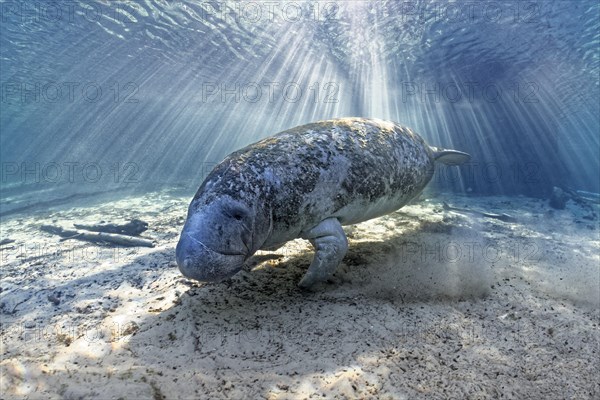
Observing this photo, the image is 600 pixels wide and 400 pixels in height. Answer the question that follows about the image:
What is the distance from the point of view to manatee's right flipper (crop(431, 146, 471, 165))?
6213 mm

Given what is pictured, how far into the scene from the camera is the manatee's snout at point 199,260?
2656 millimetres

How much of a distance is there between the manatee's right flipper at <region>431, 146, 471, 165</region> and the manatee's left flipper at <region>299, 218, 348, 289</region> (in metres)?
3.34

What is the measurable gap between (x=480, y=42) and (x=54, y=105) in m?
49.7

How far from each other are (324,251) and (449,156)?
4179 mm

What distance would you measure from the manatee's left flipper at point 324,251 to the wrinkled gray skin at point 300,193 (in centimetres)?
1

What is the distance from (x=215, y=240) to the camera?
9.10ft

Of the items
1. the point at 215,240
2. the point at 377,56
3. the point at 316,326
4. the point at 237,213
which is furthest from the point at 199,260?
the point at 377,56
